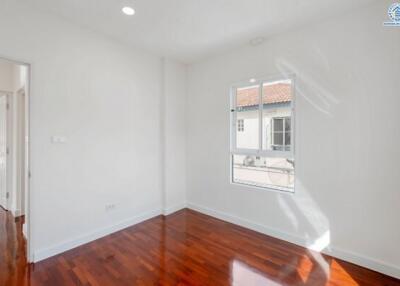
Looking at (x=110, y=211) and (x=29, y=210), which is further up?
(x=29, y=210)

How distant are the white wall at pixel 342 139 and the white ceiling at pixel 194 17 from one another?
0.87 ft

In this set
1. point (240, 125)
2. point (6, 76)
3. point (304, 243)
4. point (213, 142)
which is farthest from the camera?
point (213, 142)

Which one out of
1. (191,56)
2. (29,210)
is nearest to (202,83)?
(191,56)

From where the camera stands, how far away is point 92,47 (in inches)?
113

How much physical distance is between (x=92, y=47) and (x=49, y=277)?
2.73 meters

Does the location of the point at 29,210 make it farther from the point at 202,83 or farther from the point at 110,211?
the point at 202,83

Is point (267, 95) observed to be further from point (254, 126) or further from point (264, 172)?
point (264, 172)

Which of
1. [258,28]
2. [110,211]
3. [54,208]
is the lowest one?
[110,211]

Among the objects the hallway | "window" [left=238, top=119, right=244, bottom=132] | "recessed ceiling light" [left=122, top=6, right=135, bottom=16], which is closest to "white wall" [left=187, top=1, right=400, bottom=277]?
"window" [left=238, top=119, right=244, bottom=132]

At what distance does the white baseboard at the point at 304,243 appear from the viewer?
2186 mm

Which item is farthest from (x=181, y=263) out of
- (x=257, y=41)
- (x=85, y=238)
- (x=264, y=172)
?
(x=257, y=41)

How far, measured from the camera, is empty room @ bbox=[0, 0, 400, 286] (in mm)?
2213

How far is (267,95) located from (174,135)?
70.0 inches

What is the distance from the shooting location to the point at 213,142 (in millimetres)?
3738
